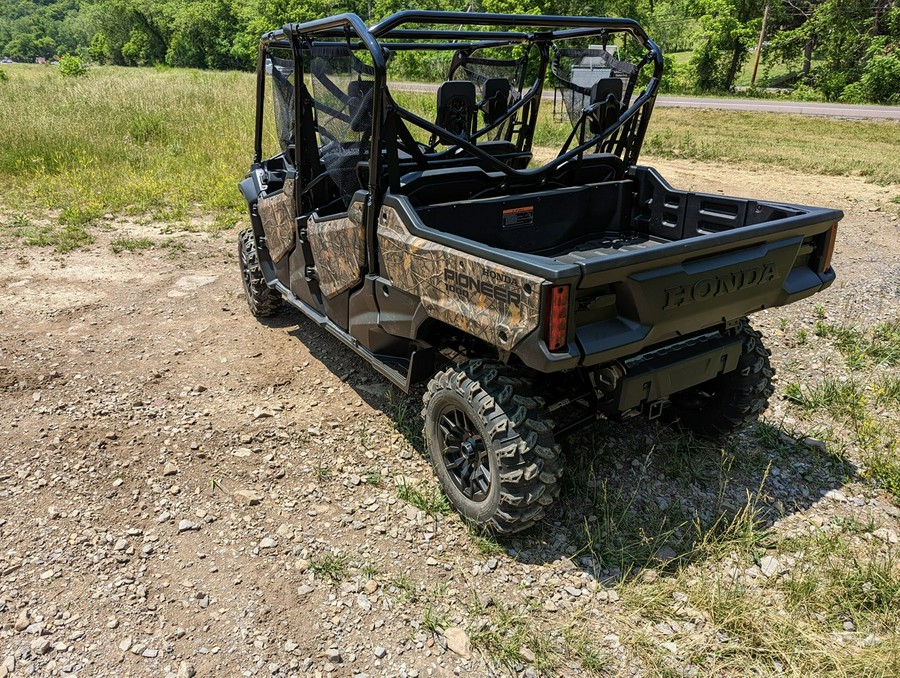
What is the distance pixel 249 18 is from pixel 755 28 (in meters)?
46.1

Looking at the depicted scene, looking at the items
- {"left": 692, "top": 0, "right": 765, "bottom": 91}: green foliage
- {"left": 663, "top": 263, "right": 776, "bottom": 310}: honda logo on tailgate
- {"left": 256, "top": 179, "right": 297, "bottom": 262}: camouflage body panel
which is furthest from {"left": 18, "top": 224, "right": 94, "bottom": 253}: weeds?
{"left": 692, "top": 0, "right": 765, "bottom": 91}: green foliage

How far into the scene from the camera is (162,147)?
11.0m

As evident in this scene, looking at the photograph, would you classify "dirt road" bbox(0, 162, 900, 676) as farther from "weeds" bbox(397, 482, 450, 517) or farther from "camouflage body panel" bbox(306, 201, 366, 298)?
"camouflage body panel" bbox(306, 201, 366, 298)

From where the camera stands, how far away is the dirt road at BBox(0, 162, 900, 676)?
2.48 m

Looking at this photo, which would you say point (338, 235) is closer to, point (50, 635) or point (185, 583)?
point (185, 583)

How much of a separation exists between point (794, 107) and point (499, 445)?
90.1 feet

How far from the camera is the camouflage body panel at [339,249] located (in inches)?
135

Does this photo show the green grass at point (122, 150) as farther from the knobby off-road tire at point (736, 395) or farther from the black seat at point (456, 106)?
the knobby off-road tire at point (736, 395)

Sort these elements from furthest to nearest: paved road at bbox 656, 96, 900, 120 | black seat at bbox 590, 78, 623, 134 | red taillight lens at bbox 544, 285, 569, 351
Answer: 1. paved road at bbox 656, 96, 900, 120
2. black seat at bbox 590, 78, 623, 134
3. red taillight lens at bbox 544, 285, 569, 351

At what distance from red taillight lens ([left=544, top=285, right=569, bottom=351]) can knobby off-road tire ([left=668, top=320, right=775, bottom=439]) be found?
135 cm

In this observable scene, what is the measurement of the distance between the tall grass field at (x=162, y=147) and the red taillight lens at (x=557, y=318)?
6.51m

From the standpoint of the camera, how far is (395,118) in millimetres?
3242

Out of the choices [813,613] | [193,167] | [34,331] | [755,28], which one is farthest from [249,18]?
[813,613]

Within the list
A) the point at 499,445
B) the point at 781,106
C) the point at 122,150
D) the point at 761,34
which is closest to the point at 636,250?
the point at 499,445
